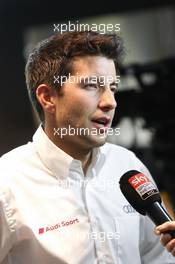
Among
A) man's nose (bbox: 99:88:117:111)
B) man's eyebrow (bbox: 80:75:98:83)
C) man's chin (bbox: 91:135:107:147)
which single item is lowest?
man's chin (bbox: 91:135:107:147)

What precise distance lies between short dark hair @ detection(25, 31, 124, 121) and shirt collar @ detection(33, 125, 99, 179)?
12cm

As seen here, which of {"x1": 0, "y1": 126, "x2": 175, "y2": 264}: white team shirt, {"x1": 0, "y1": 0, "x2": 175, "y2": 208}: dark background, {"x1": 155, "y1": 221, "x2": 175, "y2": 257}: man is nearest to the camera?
{"x1": 155, "y1": 221, "x2": 175, "y2": 257}: man

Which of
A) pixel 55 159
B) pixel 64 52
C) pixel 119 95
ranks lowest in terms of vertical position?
pixel 55 159

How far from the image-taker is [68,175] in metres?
0.99

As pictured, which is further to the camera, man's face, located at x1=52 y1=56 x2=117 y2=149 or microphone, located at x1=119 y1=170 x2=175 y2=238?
man's face, located at x1=52 y1=56 x2=117 y2=149

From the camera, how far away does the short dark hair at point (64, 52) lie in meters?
0.96

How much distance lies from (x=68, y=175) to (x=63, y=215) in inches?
3.4

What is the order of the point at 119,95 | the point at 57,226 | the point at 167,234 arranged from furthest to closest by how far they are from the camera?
1. the point at 119,95
2. the point at 57,226
3. the point at 167,234

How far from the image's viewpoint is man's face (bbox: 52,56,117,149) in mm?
956

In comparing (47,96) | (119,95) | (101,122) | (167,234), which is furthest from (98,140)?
(119,95)

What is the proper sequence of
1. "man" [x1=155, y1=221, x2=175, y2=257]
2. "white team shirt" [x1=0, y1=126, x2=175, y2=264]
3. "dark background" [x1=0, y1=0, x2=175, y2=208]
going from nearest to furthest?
"man" [x1=155, y1=221, x2=175, y2=257], "white team shirt" [x1=0, y1=126, x2=175, y2=264], "dark background" [x1=0, y1=0, x2=175, y2=208]

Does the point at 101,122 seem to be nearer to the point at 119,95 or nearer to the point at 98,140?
the point at 98,140

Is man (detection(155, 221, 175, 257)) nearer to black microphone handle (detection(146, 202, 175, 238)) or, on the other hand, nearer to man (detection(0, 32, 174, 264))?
black microphone handle (detection(146, 202, 175, 238))

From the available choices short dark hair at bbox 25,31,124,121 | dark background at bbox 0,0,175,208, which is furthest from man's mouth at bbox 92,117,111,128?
dark background at bbox 0,0,175,208
